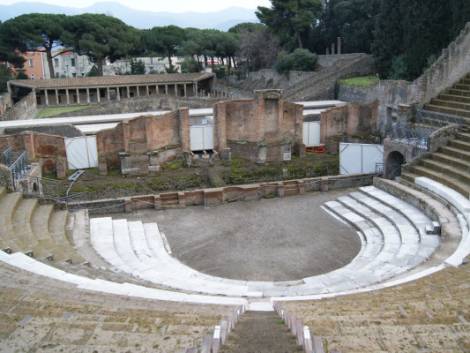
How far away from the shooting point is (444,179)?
591 inches

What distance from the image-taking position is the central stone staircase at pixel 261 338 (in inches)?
207

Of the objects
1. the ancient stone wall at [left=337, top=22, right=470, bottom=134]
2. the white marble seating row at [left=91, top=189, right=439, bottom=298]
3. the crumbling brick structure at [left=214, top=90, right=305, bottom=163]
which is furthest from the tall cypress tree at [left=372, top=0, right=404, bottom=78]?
the white marble seating row at [left=91, top=189, right=439, bottom=298]

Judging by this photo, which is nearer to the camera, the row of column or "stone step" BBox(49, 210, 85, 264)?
"stone step" BBox(49, 210, 85, 264)

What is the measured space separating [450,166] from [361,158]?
486cm

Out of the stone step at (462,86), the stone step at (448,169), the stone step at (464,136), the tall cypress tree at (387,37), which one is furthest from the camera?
the tall cypress tree at (387,37)

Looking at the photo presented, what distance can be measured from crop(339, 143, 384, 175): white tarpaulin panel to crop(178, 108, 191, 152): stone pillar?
286 inches

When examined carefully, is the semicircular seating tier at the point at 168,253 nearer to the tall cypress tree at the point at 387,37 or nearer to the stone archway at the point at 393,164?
the stone archway at the point at 393,164

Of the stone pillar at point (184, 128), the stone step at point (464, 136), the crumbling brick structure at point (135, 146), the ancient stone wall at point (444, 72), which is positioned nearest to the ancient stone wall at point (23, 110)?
the crumbling brick structure at point (135, 146)

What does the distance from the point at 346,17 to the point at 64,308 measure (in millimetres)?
40971

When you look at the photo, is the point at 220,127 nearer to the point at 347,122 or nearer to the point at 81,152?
the point at 81,152

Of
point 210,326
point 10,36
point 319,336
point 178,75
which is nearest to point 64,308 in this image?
point 210,326

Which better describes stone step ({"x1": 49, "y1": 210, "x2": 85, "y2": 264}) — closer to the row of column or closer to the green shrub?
the green shrub

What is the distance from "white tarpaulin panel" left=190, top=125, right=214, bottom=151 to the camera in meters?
22.8

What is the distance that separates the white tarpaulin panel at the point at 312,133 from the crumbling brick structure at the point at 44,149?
465 inches
